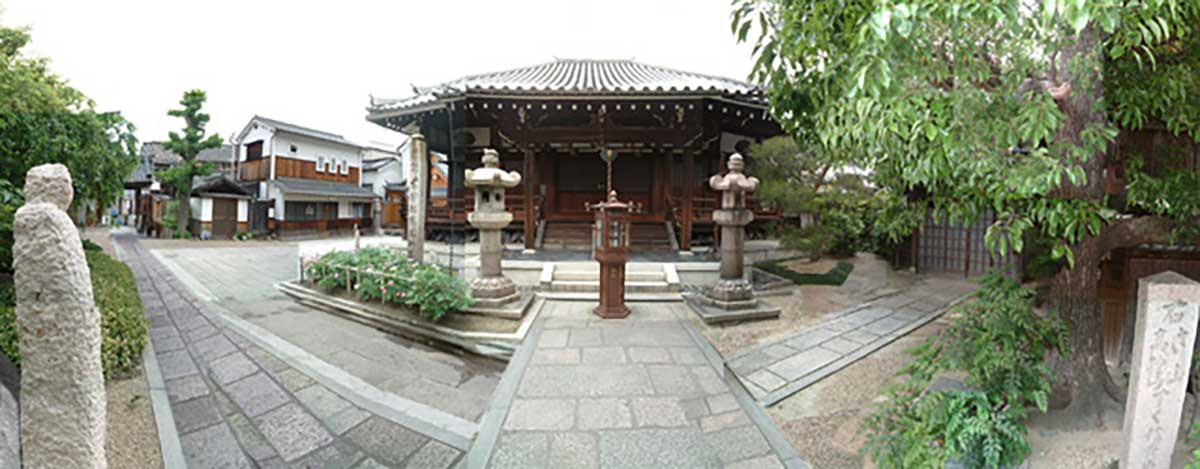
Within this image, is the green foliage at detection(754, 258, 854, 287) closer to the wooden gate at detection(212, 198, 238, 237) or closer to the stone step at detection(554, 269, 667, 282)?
the stone step at detection(554, 269, 667, 282)

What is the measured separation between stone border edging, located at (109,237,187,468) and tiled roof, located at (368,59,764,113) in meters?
6.64

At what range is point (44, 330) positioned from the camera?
1.62 meters

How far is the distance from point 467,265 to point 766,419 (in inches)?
242

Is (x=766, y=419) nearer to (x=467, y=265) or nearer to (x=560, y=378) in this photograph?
(x=560, y=378)

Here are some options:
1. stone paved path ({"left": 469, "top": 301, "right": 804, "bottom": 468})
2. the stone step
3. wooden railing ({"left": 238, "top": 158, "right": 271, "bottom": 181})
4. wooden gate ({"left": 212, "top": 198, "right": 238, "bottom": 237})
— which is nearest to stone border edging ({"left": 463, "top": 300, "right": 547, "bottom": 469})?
stone paved path ({"left": 469, "top": 301, "right": 804, "bottom": 468})

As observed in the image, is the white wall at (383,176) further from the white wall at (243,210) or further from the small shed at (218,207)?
the small shed at (218,207)

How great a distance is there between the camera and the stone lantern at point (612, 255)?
565cm

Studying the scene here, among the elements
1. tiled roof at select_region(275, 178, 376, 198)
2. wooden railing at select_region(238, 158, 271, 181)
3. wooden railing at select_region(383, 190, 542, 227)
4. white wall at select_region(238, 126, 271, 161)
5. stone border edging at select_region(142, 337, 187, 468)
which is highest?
white wall at select_region(238, 126, 271, 161)

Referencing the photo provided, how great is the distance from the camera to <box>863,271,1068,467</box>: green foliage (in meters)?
2.14

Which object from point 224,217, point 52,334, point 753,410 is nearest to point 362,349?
point 52,334

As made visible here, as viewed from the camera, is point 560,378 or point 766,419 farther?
point 560,378

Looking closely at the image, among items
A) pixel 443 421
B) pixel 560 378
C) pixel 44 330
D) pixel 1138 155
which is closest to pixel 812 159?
pixel 1138 155

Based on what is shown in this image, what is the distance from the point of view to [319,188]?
725 inches

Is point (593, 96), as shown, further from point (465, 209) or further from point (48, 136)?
point (48, 136)
